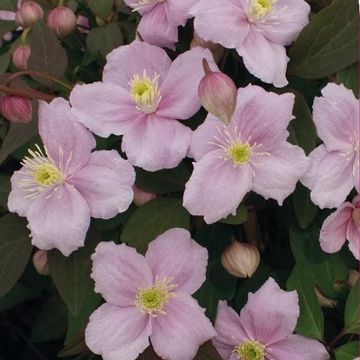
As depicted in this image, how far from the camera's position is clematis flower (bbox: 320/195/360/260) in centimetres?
62

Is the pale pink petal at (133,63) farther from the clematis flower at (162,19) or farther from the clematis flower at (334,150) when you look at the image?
the clematis flower at (334,150)

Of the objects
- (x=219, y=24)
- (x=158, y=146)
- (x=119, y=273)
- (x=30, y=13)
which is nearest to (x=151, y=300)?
(x=119, y=273)

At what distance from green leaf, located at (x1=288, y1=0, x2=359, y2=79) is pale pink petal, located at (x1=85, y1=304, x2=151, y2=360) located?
276 mm

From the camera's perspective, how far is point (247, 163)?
2.01 ft

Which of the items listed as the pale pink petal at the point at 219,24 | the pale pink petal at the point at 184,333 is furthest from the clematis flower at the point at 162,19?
the pale pink petal at the point at 184,333

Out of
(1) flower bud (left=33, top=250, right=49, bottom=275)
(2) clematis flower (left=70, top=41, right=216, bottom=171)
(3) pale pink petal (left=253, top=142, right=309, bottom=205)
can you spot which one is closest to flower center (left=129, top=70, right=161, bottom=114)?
(2) clematis flower (left=70, top=41, right=216, bottom=171)

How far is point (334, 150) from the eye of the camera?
618 mm

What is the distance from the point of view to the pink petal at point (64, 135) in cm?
62

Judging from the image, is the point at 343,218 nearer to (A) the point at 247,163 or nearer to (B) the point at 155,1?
(A) the point at 247,163

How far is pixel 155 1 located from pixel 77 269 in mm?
258

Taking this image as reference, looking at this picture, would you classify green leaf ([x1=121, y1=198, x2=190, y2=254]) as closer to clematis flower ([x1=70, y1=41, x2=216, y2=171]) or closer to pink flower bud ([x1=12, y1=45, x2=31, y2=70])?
clematis flower ([x1=70, y1=41, x2=216, y2=171])

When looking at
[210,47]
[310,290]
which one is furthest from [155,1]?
[310,290]

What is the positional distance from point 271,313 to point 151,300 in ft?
0.36

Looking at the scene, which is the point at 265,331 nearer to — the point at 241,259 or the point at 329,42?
the point at 241,259
